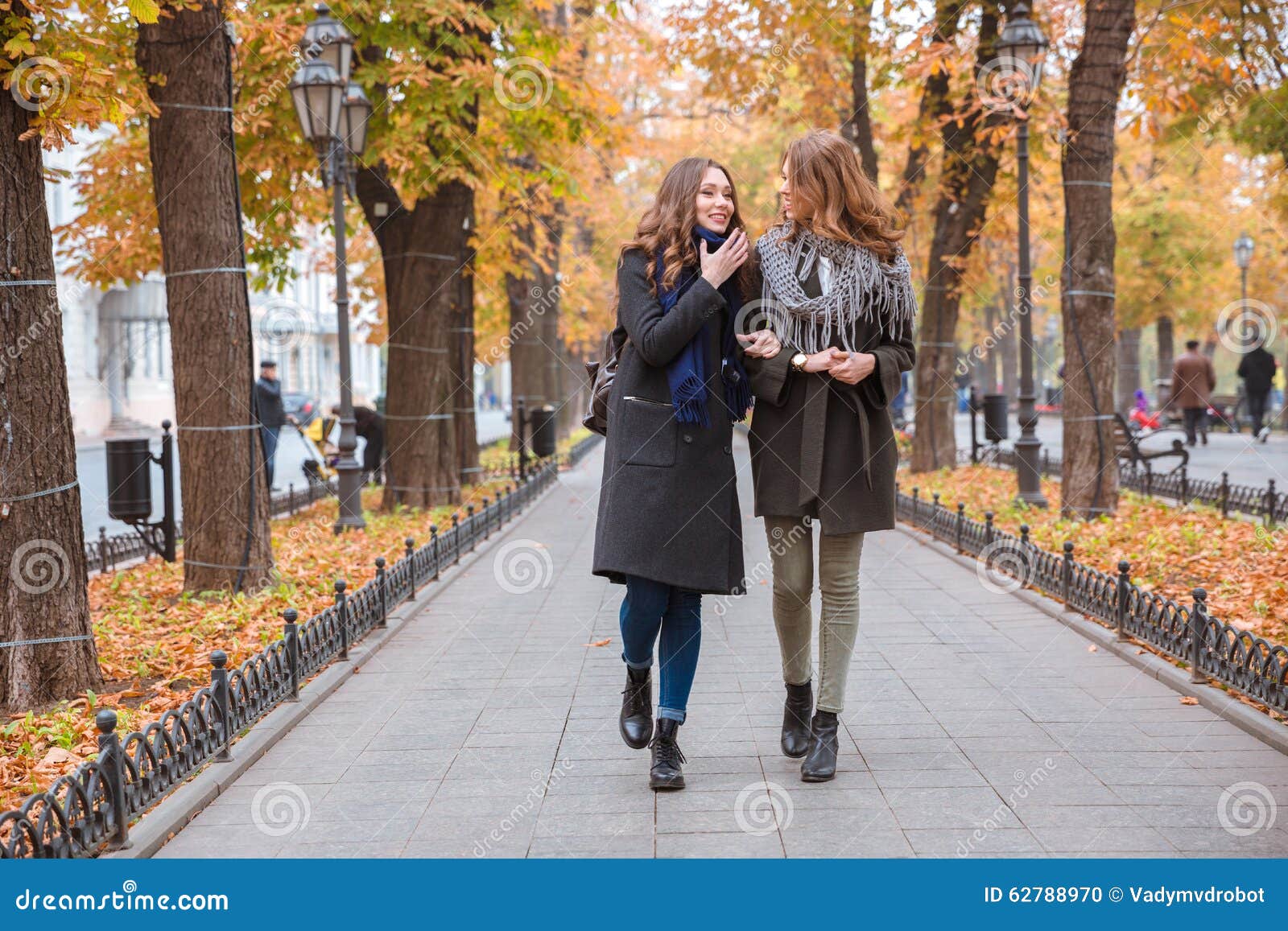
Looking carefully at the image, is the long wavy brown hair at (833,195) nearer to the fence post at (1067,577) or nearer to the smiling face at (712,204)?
the smiling face at (712,204)

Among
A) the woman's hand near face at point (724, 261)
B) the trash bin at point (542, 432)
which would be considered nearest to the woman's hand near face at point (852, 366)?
the woman's hand near face at point (724, 261)

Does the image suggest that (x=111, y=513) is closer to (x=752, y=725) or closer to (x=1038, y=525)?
(x=752, y=725)

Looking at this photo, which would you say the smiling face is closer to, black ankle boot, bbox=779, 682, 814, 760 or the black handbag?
the black handbag

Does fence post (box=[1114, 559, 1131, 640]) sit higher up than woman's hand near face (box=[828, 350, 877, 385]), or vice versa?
woman's hand near face (box=[828, 350, 877, 385])

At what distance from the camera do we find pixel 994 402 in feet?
64.9

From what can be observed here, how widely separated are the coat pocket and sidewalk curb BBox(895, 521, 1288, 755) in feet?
8.70

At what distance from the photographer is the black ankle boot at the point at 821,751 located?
184 inches

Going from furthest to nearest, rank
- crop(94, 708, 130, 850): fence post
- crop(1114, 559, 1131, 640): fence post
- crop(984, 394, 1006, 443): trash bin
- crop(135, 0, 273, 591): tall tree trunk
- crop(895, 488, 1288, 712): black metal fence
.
Result: crop(984, 394, 1006, 443): trash bin → crop(135, 0, 273, 591): tall tree trunk → crop(1114, 559, 1131, 640): fence post → crop(895, 488, 1288, 712): black metal fence → crop(94, 708, 130, 850): fence post

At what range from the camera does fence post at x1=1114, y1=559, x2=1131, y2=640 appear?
23.0 feet

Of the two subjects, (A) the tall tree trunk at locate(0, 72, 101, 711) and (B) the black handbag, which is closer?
(B) the black handbag

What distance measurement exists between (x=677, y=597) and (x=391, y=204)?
1154 cm

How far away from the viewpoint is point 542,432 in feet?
72.5

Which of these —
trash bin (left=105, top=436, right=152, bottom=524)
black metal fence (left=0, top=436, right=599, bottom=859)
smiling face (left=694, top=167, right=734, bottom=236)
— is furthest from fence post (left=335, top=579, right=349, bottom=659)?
trash bin (left=105, top=436, right=152, bottom=524)

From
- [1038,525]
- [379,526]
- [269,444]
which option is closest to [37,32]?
[379,526]
